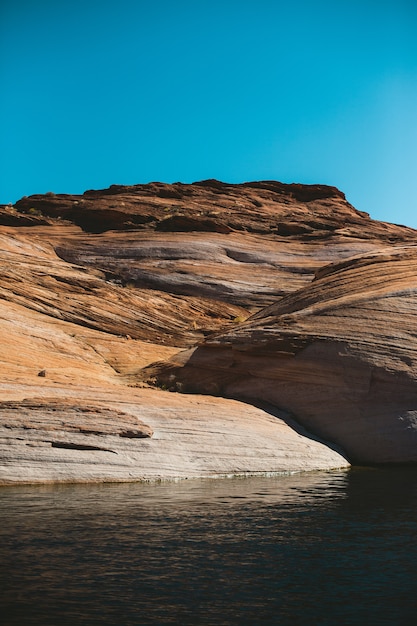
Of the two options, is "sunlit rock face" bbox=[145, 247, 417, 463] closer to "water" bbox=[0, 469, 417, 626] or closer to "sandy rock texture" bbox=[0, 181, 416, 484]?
"sandy rock texture" bbox=[0, 181, 416, 484]

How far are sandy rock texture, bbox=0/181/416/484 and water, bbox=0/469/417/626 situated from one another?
266 cm

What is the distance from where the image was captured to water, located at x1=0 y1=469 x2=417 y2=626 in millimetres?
11930

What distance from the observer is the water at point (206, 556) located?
11930mm

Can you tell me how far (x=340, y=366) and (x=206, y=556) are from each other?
57.6 ft

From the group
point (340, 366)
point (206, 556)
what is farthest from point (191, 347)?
point (206, 556)

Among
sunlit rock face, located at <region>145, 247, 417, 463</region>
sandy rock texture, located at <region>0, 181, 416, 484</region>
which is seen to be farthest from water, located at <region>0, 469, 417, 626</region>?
sunlit rock face, located at <region>145, 247, 417, 463</region>

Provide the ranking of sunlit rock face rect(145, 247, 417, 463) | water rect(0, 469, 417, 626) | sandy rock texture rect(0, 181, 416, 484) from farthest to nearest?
sunlit rock face rect(145, 247, 417, 463), sandy rock texture rect(0, 181, 416, 484), water rect(0, 469, 417, 626)

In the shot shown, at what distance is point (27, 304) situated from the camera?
41.0 meters

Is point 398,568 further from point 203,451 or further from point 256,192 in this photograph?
point 256,192

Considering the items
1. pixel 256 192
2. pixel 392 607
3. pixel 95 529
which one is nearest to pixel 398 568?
pixel 392 607

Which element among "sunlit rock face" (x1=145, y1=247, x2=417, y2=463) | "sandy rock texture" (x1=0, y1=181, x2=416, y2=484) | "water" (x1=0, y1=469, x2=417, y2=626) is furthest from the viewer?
"sunlit rock face" (x1=145, y1=247, x2=417, y2=463)

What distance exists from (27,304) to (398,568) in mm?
30536

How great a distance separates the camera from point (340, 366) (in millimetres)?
31531

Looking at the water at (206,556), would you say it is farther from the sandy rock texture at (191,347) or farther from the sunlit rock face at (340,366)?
the sunlit rock face at (340,366)
